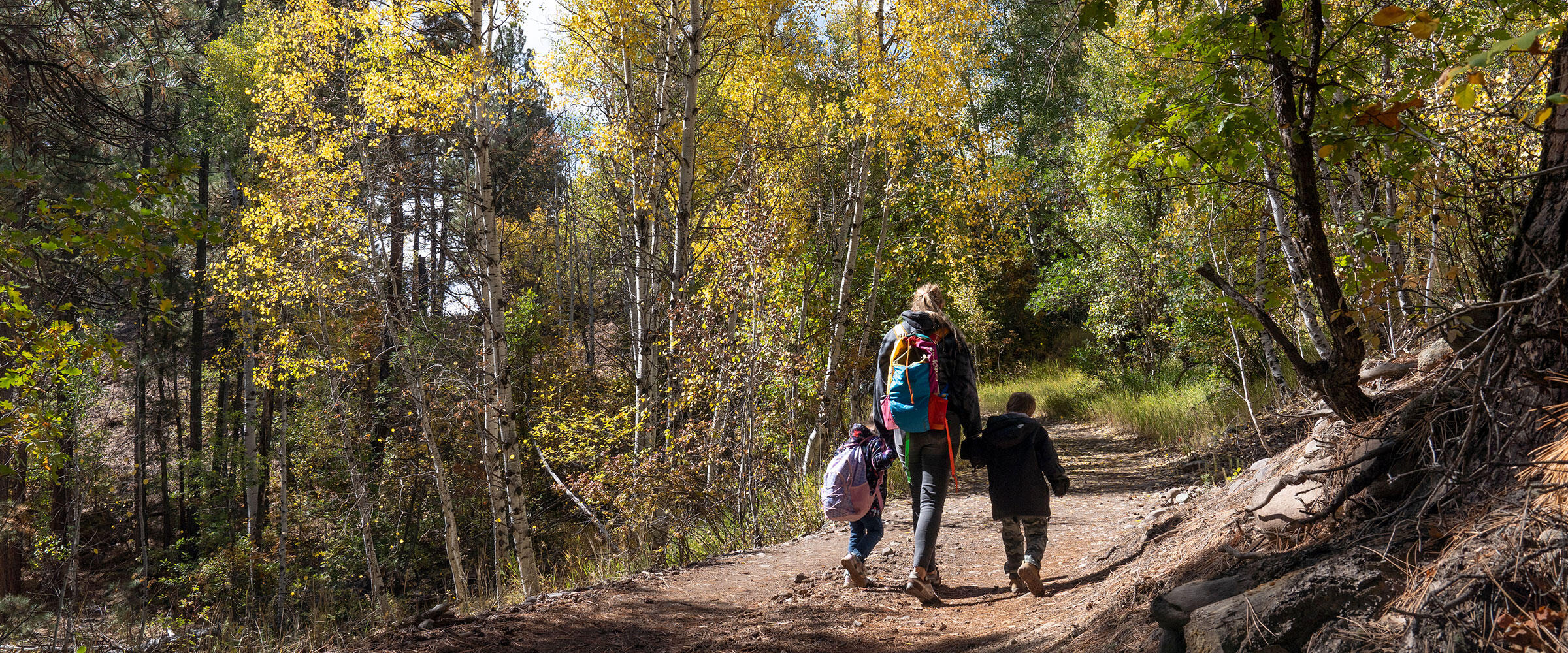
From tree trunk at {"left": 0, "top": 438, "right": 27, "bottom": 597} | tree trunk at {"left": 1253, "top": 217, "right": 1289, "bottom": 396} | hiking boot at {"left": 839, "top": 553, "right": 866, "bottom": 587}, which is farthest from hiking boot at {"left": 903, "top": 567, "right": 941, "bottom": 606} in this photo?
tree trunk at {"left": 0, "top": 438, "right": 27, "bottom": 597}

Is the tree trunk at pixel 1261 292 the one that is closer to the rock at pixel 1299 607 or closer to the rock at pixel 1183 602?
the rock at pixel 1183 602

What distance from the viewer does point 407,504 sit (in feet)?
59.8

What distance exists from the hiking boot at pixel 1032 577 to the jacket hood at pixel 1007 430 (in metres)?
0.62

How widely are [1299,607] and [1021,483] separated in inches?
82.2

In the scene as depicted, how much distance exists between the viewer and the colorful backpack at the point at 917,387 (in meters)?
4.01

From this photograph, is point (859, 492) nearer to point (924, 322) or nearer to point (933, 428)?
point (933, 428)

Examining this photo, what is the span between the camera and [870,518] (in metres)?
4.44

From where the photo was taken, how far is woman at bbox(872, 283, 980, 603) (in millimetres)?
4070

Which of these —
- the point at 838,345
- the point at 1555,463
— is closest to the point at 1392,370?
the point at 1555,463

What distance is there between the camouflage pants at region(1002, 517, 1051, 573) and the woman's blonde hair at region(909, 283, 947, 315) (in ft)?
3.79

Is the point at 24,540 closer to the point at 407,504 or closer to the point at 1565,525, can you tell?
the point at 407,504

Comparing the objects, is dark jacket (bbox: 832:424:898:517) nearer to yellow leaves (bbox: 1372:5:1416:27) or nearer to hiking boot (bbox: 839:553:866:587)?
hiking boot (bbox: 839:553:866:587)

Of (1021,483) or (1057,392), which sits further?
(1057,392)

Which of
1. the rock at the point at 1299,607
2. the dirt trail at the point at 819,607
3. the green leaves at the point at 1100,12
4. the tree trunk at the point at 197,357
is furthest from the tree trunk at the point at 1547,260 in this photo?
the tree trunk at the point at 197,357
